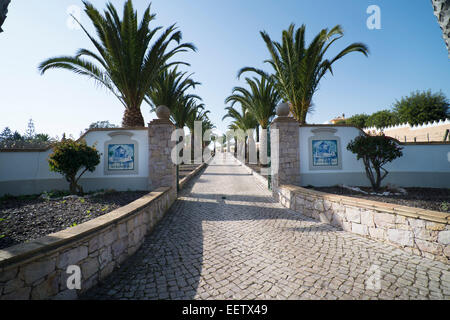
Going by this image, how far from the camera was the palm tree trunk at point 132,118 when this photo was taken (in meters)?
7.71

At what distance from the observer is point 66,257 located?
2066mm

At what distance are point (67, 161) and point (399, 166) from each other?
11.6 m

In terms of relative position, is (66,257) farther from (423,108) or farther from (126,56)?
(423,108)

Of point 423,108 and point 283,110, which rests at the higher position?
point 423,108

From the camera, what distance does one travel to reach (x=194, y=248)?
10.8 ft

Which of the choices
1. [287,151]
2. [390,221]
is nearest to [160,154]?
[287,151]

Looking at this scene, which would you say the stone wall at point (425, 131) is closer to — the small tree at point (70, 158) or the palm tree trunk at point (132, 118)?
the palm tree trunk at point (132, 118)

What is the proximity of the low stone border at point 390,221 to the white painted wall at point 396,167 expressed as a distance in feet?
7.75

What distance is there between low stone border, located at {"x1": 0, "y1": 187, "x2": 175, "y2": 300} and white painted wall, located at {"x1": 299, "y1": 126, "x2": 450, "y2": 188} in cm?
603

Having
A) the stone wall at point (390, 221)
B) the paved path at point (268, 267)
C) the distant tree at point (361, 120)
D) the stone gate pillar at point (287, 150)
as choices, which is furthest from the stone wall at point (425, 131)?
the paved path at point (268, 267)

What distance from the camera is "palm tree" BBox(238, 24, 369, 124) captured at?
7925 millimetres

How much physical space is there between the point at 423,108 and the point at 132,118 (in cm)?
4023

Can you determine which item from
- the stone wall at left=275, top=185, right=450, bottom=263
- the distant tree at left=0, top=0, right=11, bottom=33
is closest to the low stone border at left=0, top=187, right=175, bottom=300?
the distant tree at left=0, top=0, right=11, bottom=33
